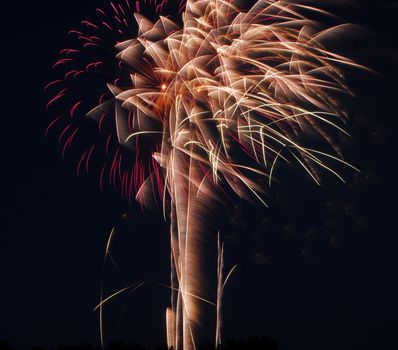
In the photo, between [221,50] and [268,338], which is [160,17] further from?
[268,338]

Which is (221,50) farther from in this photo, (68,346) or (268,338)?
(68,346)

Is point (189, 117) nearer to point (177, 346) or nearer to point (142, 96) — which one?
point (142, 96)

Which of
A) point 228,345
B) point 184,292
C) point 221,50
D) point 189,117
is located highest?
point 221,50

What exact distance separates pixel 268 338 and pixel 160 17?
939cm

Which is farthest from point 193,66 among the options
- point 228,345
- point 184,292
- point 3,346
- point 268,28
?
point 3,346

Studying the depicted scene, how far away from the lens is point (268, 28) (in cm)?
2305

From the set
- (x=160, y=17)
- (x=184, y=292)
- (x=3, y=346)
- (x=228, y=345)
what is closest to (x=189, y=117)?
(x=160, y=17)

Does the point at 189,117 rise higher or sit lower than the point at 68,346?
higher

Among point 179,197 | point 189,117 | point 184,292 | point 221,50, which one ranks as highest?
point 221,50

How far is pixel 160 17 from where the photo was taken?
2355 cm

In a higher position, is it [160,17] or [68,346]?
[160,17]

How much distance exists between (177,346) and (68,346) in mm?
3417

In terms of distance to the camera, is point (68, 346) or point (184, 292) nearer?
point (184, 292)

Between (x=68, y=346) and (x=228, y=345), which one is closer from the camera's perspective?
(x=228, y=345)
